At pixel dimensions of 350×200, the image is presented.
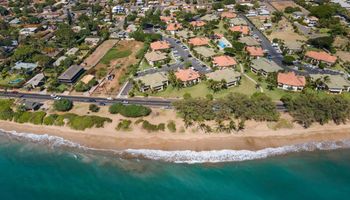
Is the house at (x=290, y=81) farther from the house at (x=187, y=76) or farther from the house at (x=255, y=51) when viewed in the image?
the house at (x=187, y=76)

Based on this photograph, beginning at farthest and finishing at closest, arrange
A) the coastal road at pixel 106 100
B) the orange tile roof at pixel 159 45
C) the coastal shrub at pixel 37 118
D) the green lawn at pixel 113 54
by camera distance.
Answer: the orange tile roof at pixel 159 45
the green lawn at pixel 113 54
the coastal road at pixel 106 100
the coastal shrub at pixel 37 118

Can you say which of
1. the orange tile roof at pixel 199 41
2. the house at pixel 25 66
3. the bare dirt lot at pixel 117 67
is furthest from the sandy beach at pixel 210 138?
the orange tile roof at pixel 199 41

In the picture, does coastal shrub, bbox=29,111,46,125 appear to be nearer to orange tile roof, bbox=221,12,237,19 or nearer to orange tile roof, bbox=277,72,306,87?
orange tile roof, bbox=277,72,306,87

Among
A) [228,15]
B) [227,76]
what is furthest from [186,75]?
[228,15]

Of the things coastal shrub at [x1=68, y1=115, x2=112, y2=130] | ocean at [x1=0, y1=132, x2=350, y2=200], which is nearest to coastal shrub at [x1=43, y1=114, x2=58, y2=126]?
coastal shrub at [x1=68, y1=115, x2=112, y2=130]

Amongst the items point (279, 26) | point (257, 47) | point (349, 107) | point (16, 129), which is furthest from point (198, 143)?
point (279, 26)

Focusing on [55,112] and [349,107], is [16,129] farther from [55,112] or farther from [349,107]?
A: [349,107]

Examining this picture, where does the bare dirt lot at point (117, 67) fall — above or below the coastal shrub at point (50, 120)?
above

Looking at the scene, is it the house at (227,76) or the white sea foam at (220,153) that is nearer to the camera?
the white sea foam at (220,153)
